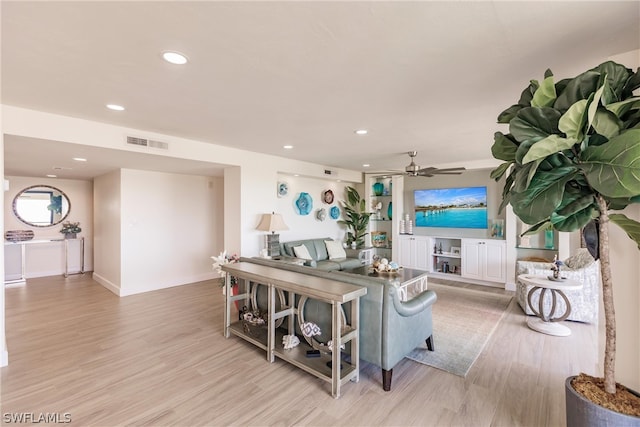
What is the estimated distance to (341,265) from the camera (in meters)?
5.90

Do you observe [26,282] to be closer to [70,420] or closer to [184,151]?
[184,151]

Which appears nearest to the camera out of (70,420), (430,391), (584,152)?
(584,152)

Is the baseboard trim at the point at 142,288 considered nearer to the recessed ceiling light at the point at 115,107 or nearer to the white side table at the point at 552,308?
the recessed ceiling light at the point at 115,107

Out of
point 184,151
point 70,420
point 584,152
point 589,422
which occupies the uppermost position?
point 184,151

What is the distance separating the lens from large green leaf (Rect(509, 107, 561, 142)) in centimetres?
146

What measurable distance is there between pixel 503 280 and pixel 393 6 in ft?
18.8

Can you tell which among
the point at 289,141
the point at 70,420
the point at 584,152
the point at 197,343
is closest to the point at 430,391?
the point at 584,152

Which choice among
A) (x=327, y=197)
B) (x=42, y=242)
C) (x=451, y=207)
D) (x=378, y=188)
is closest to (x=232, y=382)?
(x=327, y=197)

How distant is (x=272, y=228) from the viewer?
4.88 metres

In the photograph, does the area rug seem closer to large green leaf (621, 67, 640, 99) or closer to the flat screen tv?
the flat screen tv

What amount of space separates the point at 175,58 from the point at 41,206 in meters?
7.03

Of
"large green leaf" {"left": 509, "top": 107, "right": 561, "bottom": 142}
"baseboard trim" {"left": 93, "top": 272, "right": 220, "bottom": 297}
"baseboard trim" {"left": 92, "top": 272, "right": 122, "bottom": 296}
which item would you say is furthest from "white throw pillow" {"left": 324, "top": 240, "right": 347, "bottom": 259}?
"large green leaf" {"left": 509, "top": 107, "right": 561, "bottom": 142}

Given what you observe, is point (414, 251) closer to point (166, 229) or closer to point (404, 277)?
point (404, 277)

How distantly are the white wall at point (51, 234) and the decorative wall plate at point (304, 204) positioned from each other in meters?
5.05
